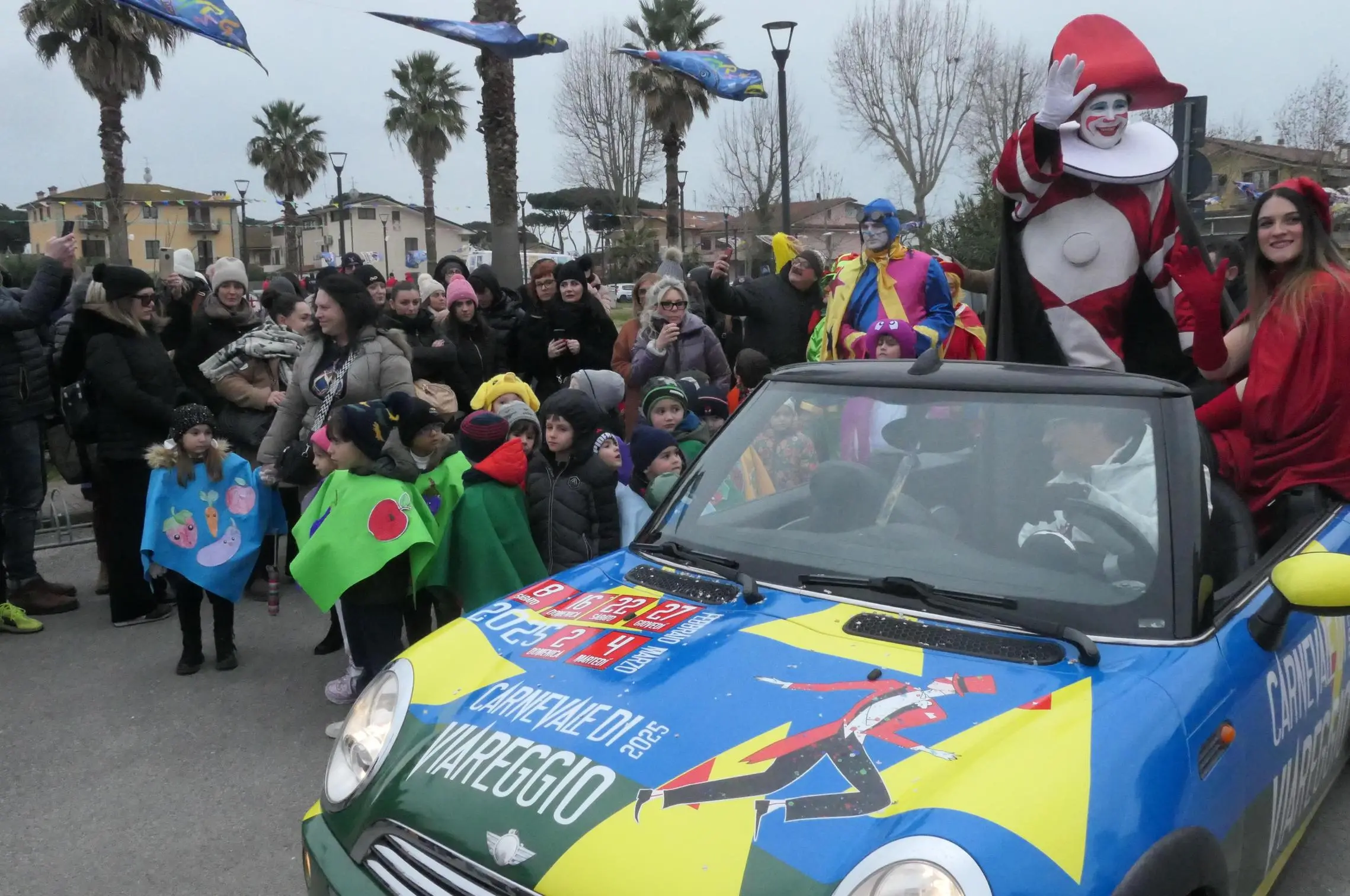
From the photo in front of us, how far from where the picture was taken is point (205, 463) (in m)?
5.41

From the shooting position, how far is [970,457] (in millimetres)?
Result: 2830

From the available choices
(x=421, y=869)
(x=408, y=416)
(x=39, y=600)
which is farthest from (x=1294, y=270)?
(x=39, y=600)

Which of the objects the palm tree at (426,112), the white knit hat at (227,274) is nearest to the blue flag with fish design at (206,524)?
the white knit hat at (227,274)

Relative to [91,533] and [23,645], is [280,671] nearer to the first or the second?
[23,645]

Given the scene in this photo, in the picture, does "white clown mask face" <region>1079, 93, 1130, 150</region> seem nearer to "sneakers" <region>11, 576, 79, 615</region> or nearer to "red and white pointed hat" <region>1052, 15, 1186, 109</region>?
"red and white pointed hat" <region>1052, 15, 1186, 109</region>

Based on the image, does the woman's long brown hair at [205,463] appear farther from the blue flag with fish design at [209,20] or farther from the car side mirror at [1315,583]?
the car side mirror at [1315,583]

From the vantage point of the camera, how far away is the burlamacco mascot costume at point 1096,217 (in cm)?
471

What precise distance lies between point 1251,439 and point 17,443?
5987 mm

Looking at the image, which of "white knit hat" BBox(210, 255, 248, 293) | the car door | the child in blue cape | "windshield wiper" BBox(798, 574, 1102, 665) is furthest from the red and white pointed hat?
"white knit hat" BBox(210, 255, 248, 293)

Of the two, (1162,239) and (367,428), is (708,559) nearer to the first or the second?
(367,428)

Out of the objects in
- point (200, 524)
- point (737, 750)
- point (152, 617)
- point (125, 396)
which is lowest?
point (152, 617)

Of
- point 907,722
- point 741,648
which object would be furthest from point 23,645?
point 907,722

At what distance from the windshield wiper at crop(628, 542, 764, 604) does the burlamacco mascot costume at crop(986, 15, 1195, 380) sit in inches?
102

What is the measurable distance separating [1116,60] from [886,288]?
5.11 ft
